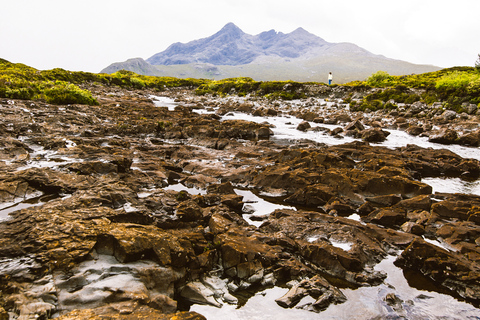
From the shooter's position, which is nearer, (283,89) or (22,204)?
(22,204)

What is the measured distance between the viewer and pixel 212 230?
741cm

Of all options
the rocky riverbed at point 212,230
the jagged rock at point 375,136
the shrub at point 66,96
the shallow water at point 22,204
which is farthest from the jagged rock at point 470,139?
the shrub at point 66,96

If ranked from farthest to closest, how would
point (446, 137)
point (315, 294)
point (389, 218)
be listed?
point (446, 137) < point (389, 218) < point (315, 294)

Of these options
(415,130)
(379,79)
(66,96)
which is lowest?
(415,130)

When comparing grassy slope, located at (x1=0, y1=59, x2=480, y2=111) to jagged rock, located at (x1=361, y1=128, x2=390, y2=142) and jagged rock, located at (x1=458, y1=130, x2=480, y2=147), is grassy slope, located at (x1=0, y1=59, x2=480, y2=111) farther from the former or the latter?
jagged rock, located at (x1=361, y1=128, x2=390, y2=142)

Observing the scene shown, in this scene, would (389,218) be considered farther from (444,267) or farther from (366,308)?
(366,308)

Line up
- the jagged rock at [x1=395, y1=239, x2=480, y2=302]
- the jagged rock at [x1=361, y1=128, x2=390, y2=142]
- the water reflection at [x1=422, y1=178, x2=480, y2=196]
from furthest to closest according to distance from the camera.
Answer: the jagged rock at [x1=361, y1=128, x2=390, y2=142] < the water reflection at [x1=422, y1=178, x2=480, y2=196] < the jagged rock at [x1=395, y1=239, x2=480, y2=302]

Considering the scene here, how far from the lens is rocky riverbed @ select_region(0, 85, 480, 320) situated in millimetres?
4820

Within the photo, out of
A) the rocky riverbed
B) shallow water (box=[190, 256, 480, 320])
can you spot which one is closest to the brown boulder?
the rocky riverbed

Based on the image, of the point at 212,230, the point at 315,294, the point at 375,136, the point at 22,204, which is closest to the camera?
the point at 315,294

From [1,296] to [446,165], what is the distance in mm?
19341

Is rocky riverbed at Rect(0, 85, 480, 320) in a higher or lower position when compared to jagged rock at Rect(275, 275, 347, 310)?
higher

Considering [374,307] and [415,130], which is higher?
[415,130]

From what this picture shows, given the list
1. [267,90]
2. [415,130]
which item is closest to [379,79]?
[267,90]
